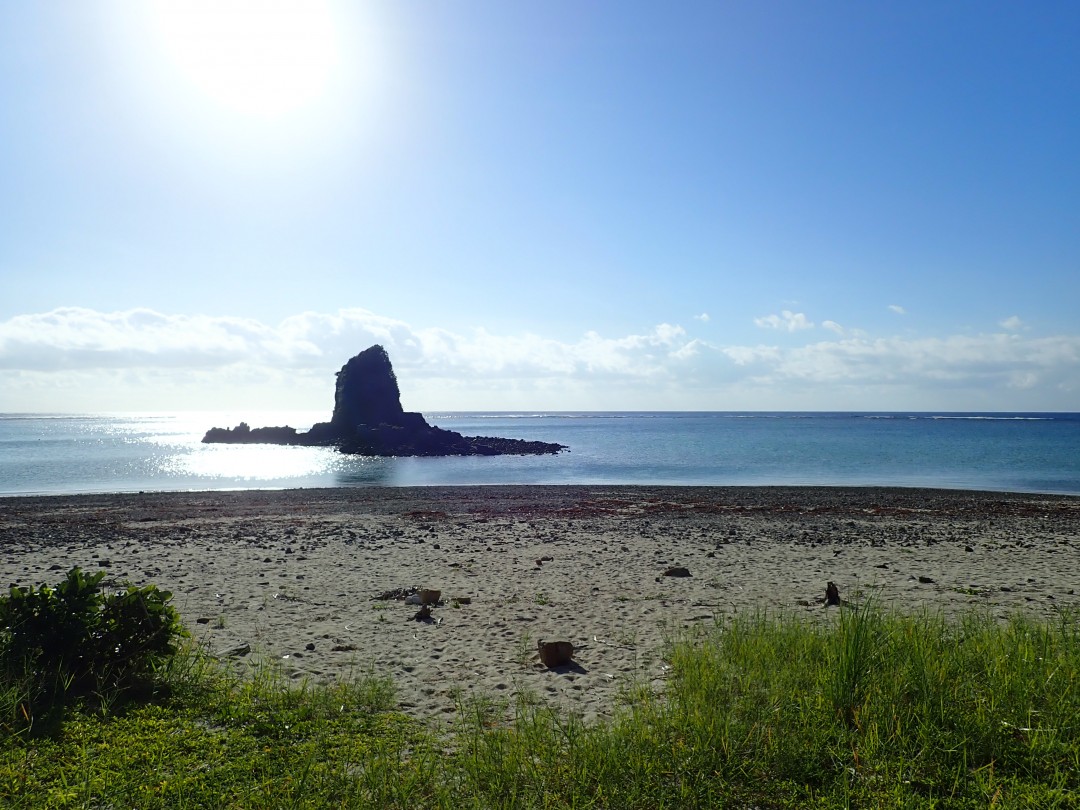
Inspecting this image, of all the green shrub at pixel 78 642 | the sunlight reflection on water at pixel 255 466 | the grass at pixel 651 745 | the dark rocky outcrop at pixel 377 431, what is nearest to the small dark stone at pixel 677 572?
the grass at pixel 651 745

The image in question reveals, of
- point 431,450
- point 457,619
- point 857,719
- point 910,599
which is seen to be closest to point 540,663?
point 457,619

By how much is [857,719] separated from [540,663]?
374cm

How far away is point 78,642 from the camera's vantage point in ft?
21.3

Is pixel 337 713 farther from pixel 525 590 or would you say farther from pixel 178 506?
pixel 178 506

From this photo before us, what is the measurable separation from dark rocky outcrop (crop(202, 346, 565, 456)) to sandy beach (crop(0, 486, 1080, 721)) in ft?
178

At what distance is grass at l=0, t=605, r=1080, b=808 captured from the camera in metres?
4.61

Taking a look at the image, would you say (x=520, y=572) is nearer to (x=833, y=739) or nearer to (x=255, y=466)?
(x=833, y=739)

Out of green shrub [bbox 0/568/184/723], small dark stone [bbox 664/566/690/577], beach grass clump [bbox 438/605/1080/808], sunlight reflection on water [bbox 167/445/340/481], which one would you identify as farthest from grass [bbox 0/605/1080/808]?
sunlight reflection on water [bbox 167/445/340/481]

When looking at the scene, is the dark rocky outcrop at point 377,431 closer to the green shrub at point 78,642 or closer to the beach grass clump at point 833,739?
the green shrub at point 78,642

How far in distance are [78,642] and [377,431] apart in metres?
83.0

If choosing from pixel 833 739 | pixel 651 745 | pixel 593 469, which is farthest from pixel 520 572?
pixel 593 469

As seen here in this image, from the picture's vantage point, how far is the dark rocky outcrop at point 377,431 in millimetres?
82500

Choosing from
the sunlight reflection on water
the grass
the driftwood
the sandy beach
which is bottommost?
the sunlight reflection on water

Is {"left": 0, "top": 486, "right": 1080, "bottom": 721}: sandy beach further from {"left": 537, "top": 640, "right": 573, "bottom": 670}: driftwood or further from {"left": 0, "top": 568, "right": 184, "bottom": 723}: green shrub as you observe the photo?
{"left": 0, "top": 568, "right": 184, "bottom": 723}: green shrub
